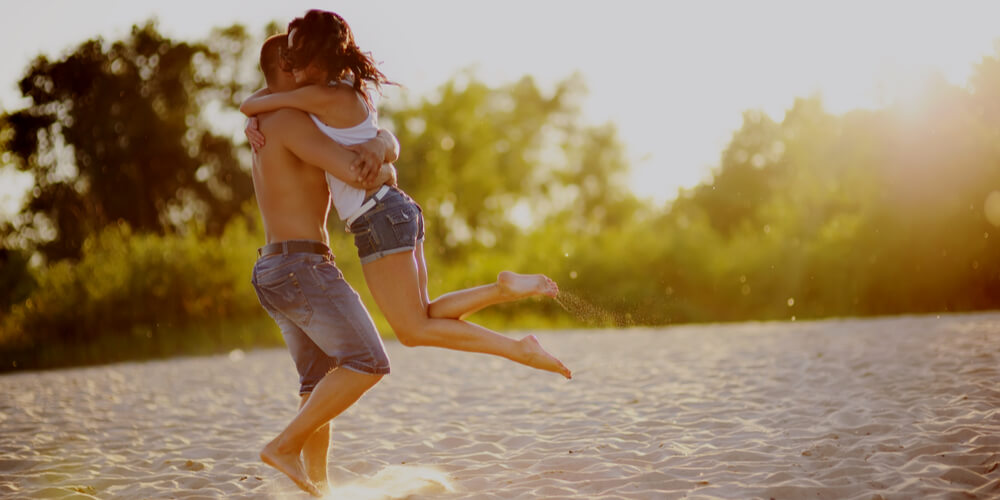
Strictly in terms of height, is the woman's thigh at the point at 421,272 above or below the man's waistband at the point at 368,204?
below

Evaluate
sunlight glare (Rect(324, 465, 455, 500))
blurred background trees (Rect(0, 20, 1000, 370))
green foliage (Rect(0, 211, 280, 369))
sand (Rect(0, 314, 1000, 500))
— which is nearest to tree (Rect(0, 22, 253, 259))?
blurred background trees (Rect(0, 20, 1000, 370))

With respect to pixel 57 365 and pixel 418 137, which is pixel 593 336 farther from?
pixel 418 137

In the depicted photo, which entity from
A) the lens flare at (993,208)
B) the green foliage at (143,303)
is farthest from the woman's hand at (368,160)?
the lens flare at (993,208)

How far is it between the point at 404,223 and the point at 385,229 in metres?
0.08

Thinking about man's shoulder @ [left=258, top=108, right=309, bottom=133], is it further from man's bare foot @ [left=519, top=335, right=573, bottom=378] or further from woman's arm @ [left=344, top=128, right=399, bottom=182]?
man's bare foot @ [left=519, top=335, right=573, bottom=378]

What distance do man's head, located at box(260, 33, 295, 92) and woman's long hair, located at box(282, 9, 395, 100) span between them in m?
0.07

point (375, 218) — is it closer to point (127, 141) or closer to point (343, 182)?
point (343, 182)

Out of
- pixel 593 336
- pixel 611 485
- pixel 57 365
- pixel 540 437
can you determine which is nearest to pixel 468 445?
pixel 540 437

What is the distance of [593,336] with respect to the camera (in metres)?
14.8

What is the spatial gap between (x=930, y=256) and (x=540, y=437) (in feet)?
47.2

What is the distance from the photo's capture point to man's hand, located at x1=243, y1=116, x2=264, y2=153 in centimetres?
346

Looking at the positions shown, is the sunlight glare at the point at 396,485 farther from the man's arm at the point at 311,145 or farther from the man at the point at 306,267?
the man's arm at the point at 311,145

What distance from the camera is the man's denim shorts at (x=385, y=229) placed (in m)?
3.49

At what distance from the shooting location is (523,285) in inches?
146
